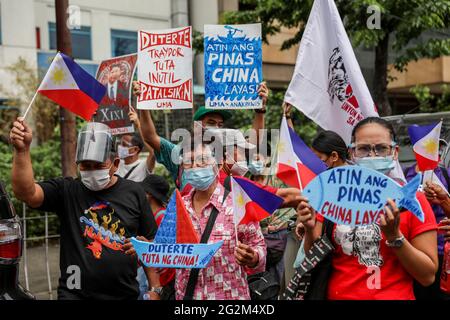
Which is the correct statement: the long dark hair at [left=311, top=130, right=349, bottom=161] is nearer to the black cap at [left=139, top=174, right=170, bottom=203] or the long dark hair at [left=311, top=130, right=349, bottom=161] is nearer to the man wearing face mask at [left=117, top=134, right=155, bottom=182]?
the black cap at [left=139, top=174, right=170, bottom=203]

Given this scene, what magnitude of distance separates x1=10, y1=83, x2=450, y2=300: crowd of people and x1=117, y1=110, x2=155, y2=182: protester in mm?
1243

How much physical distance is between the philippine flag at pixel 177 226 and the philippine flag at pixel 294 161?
56 cm

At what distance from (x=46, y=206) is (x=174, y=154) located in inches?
46.9

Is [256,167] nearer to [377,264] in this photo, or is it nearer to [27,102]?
[377,264]

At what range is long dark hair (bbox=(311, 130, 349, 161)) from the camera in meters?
3.68

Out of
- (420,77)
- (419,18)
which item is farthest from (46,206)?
(420,77)

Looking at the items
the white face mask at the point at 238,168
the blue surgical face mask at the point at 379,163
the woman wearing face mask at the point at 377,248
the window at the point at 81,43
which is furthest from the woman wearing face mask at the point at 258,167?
the window at the point at 81,43

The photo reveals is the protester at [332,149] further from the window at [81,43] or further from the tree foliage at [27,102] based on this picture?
the window at [81,43]

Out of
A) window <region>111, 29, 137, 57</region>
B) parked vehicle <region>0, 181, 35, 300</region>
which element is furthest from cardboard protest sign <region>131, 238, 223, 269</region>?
window <region>111, 29, 137, 57</region>

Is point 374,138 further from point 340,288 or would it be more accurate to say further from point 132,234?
point 132,234

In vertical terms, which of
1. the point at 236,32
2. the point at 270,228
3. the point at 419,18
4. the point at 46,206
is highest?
the point at 419,18

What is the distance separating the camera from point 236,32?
4.37 meters

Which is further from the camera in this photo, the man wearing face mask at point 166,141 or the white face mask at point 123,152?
the white face mask at point 123,152

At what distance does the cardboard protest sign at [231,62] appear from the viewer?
434 centimetres
